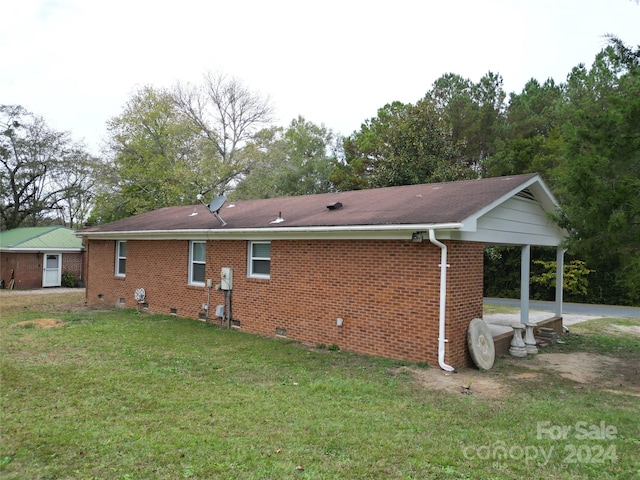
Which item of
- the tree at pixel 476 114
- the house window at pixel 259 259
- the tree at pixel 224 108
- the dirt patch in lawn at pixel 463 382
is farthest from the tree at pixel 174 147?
the dirt patch in lawn at pixel 463 382

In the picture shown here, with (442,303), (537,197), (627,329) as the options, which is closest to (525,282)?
(537,197)

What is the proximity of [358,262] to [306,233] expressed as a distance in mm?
1409

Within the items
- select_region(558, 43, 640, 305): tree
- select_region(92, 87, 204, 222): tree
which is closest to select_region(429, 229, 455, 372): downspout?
select_region(558, 43, 640, 305): tree

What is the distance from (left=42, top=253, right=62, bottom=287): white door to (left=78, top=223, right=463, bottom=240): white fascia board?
1225 centimetres

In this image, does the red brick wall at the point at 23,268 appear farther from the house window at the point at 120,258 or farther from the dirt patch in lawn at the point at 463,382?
the dirt patch in lawn at the point at 463,382

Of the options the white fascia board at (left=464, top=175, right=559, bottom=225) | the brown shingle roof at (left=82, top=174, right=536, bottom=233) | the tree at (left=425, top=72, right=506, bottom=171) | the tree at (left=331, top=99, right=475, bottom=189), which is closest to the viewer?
the white fascia board at (left=464, top=175, right=559, bottom=225)

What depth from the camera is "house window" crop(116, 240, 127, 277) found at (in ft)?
49.7

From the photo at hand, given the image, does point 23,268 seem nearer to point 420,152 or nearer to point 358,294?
point 420,152

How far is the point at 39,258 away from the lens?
22.8 m

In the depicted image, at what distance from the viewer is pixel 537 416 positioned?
17.5 feet

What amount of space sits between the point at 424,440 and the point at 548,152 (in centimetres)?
2158

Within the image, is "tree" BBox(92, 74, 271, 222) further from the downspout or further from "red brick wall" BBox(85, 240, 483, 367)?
the downspout

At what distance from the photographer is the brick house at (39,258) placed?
22.1 m

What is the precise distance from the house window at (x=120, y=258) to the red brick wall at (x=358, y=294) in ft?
13.6
